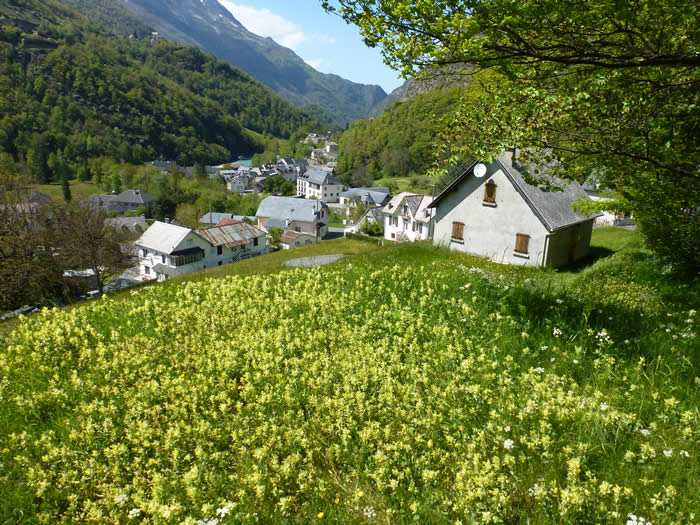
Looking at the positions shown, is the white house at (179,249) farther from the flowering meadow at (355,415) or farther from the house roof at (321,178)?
the house roof at (321,178)

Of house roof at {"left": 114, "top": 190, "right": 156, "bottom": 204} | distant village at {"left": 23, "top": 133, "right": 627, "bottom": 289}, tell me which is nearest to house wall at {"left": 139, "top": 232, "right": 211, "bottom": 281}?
distant village at {"left": 23, "top": 133, "right": 627, "bottom": 289}

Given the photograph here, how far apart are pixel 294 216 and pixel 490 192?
233ft

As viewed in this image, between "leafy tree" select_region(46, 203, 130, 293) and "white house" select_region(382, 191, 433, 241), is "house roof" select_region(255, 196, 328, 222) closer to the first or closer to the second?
"white house" select_region(382, 191, 433, 241)

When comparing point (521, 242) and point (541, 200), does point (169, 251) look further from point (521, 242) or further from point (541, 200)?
point (541, 200)

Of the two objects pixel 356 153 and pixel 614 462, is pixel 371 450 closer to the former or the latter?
pixel 614 462

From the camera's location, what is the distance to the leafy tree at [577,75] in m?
4.66

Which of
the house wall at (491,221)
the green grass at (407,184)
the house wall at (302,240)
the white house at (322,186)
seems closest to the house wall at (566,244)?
the house wall at (491,221)

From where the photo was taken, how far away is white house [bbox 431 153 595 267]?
23656mm

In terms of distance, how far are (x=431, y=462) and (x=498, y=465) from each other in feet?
2.15

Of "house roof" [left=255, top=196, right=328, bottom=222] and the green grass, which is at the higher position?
the green grass

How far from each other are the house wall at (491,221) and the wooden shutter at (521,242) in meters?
0.17

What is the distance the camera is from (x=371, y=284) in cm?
786

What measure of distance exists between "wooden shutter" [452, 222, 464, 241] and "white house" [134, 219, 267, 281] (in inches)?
1561

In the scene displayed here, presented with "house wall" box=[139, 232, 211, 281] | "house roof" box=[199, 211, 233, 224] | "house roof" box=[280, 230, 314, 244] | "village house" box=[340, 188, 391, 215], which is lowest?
"house wall" box=[139, 232, 211, 281]
